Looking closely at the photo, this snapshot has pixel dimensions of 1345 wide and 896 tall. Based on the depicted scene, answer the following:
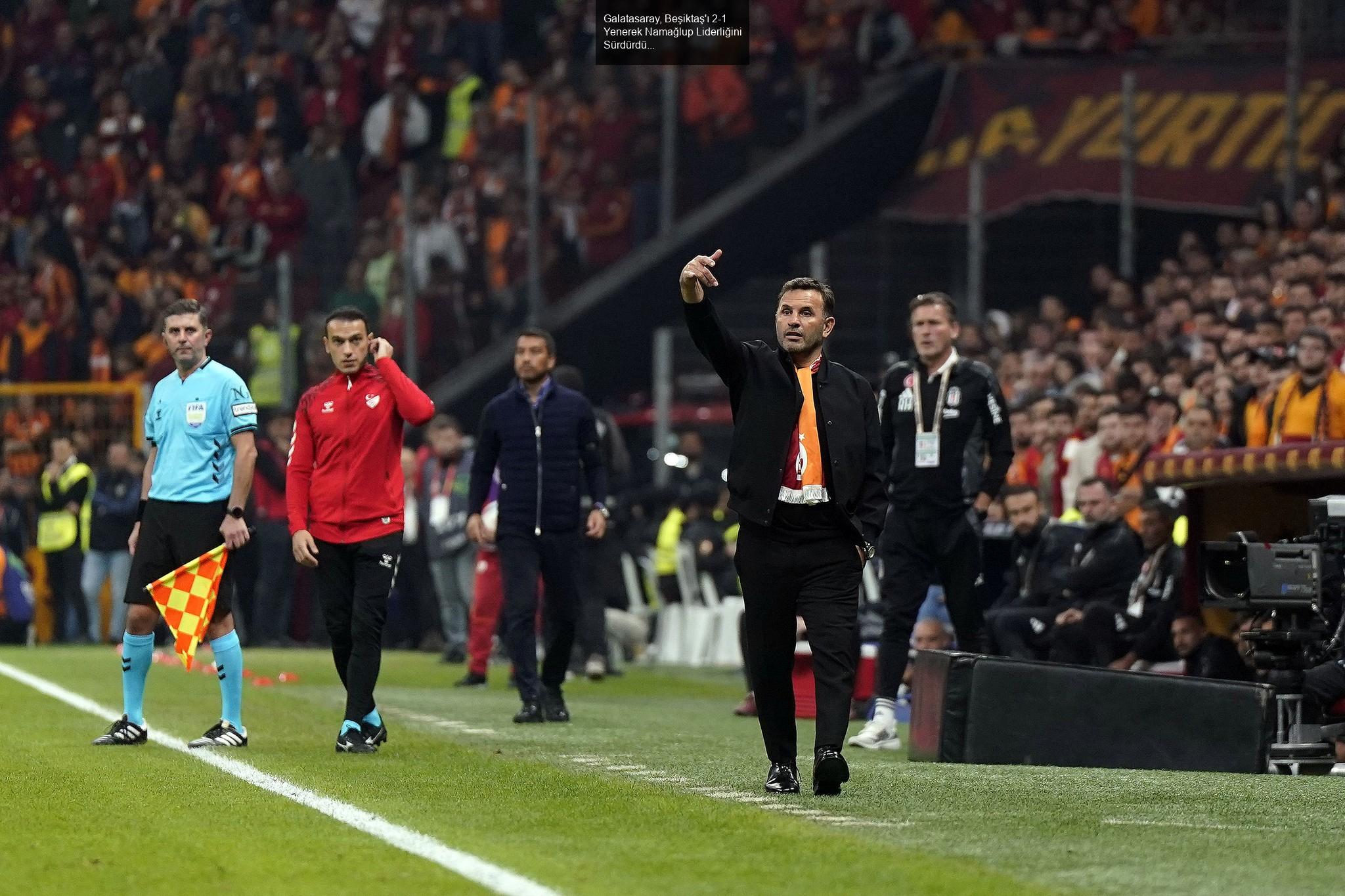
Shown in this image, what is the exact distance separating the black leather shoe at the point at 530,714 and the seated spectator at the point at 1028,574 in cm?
297

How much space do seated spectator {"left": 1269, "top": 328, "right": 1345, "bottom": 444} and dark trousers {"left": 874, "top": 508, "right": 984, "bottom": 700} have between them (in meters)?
3.15

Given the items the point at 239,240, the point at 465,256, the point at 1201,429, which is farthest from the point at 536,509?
the point at 239,240

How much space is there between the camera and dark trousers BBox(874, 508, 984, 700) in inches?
436

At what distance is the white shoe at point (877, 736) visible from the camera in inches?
435

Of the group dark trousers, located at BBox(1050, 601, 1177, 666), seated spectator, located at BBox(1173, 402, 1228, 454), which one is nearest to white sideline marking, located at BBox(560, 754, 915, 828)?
dark trousers, located at BBox(1050, 601, 1177, 666)

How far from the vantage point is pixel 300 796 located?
8.27 m

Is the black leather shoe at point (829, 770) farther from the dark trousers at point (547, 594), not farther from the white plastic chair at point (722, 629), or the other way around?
the white plastic chair at point (722, 629)

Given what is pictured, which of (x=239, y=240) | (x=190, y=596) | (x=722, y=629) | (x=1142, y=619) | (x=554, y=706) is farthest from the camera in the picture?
(x=239, y=240)

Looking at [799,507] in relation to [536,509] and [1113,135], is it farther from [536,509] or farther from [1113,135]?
[1113,135]

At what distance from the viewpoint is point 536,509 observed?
40.6 ft

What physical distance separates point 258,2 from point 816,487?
72.8 ft

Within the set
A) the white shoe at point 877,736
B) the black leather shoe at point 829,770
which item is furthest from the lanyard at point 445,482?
the black leather shoe at point 829,770

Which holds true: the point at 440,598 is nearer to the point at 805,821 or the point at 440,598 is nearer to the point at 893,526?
the point at 893,526

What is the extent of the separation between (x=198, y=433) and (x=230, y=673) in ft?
3.45
